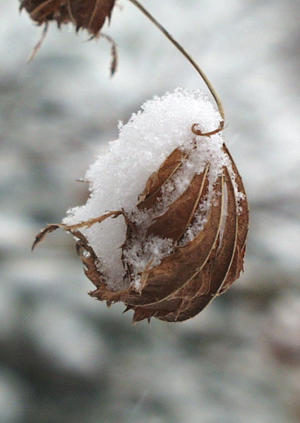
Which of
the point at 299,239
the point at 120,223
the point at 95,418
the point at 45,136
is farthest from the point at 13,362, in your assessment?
the point at 120,223

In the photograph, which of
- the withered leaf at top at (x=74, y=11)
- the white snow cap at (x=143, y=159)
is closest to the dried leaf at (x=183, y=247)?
the white snow cap at (x=143, y=159)

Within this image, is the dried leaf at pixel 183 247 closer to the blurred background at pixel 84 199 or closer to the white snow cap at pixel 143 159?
the white snow cap at pixel 143 159

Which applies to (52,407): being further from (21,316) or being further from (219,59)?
(219,59)

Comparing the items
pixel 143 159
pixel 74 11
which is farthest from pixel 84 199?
pixel 143 159

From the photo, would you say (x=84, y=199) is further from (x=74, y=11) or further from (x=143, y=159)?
(x=143, y=159)

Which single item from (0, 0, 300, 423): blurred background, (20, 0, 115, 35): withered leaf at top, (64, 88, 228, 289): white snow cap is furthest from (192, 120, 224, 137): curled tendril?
(0, 0, 300, 423): blurred background
